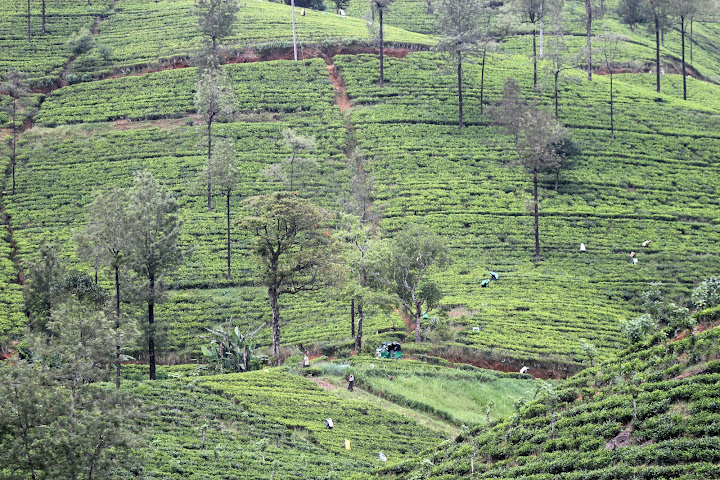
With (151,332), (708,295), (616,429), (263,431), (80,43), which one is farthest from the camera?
(80,43)

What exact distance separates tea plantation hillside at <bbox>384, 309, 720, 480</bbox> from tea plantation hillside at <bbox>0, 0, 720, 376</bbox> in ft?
62.5

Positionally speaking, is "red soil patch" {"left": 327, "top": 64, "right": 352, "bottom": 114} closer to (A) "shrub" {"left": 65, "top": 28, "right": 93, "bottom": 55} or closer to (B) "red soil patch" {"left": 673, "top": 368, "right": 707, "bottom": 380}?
(A) "shrub" {"left": 65, "top": 28, "right": 93, "bottom": 55}

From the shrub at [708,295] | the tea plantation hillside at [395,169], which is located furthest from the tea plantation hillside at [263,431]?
the shrub at [708,295]

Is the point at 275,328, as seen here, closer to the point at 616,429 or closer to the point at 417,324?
the point at 417,324

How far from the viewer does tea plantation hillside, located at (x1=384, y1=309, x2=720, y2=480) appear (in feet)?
69.4

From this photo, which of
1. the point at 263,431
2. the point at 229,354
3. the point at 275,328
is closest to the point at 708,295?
the point at 263,431

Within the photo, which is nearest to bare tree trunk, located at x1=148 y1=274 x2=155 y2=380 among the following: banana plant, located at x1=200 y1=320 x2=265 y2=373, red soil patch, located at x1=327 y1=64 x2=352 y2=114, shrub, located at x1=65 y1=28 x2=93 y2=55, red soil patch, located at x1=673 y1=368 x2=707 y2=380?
banana plant, located at x1=200 y1=320 x2=265 y2=373

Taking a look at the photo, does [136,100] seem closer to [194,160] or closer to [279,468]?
[194,160]

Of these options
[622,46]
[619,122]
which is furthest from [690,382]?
[622,46]

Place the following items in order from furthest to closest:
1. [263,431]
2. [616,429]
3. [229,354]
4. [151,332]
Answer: [229,354] < [151,332] < [263,431] < [616,429]

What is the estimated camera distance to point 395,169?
73.2 meters

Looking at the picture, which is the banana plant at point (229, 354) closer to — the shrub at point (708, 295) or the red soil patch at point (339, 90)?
the shrub at point (708, 295)

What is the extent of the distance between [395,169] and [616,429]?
Answer: 168ft

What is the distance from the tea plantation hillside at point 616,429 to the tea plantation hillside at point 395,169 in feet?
62.5
